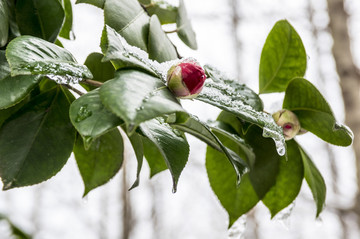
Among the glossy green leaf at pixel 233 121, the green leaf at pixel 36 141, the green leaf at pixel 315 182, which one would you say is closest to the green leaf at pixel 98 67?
the green leaf at pixel 36 141

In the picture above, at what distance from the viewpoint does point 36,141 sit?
425 mm

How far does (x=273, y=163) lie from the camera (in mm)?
528

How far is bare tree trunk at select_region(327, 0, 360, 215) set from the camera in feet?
8.13

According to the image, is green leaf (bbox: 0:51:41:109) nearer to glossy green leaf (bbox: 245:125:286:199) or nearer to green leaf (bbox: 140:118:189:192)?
green leaf (bbox: 140:118:189:192)

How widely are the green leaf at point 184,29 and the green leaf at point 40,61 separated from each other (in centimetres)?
31

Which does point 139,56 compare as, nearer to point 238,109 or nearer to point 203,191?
point 238,109

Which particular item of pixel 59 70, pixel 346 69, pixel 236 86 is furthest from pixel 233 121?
pixel 346 69

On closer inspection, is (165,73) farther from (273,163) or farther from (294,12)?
(294,12)

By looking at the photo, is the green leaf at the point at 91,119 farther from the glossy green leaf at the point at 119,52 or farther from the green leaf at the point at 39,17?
the green leaf at the point at 39,17

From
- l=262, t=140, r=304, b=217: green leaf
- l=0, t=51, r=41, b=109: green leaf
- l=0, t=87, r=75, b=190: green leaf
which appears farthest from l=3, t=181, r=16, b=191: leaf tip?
l=262, t=140, r=304, b=217: green leaf

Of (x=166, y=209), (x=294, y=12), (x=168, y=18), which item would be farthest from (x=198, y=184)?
(x=168, y=18)

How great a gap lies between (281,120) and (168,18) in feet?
0.83

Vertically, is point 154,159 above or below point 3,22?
below

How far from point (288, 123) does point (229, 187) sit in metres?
0.12
